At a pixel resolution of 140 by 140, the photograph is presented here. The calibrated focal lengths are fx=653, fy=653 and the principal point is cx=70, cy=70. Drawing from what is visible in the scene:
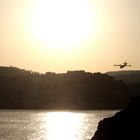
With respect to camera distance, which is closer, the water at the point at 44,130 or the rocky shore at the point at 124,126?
the rocky shore at the point at 124,126

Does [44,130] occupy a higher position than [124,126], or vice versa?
[44,130]

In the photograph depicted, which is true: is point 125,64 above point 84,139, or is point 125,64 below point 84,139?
above

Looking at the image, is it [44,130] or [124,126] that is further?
[44,130]

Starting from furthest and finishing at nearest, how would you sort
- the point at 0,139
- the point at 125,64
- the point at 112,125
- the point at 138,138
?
1. the point at 0,139
2. the point at 125,64
3. the point at 112,125
4. the point at 138,138

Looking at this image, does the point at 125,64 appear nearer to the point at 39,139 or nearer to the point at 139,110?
the point at 139,110

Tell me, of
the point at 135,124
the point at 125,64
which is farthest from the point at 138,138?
the point at 125,64

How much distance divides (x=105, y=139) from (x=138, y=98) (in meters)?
3.27

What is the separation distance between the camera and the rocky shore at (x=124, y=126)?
3856 cm

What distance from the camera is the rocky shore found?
38.6 m

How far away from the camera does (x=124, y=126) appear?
39.2m

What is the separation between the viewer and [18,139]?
8262 cm

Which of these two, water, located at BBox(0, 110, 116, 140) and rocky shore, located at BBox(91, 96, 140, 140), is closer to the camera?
rocky shore, located at BBox(91, 96, 140, 140)

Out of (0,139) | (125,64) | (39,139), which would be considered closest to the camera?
(125,64)

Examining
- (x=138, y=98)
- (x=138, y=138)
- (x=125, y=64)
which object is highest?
(x=125, y=64)
